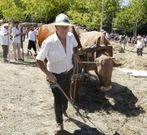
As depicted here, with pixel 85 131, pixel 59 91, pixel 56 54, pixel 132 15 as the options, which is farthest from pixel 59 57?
pixel 132 15

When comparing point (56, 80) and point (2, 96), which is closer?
point (56, 80)

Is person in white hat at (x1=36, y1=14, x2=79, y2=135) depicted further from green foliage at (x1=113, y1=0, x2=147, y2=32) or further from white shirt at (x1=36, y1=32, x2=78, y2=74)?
green foliage at (x1=113, y1=0, x2=147, y2=32)

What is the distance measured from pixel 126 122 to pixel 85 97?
1992 millimetres

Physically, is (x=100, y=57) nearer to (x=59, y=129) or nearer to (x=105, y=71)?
(x=105, y=71)

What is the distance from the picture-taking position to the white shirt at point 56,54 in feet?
19.7

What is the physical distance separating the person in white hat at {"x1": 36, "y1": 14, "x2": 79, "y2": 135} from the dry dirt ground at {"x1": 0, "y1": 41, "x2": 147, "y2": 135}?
0.80m

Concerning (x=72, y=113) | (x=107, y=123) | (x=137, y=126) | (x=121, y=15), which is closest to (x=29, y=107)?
(x=72, y=113)

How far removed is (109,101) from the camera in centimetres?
945

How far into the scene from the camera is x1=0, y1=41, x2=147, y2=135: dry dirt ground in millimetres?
7074

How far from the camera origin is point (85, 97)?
9602mm

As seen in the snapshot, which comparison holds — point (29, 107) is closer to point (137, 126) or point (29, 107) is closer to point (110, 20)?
point (137, 126)

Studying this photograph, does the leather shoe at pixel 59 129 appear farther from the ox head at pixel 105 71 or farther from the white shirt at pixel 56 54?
the ox head at pixel 105 71

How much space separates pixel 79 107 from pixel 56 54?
2862mm

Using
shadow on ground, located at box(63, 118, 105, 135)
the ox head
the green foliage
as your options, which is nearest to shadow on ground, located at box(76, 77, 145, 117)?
the ox head
